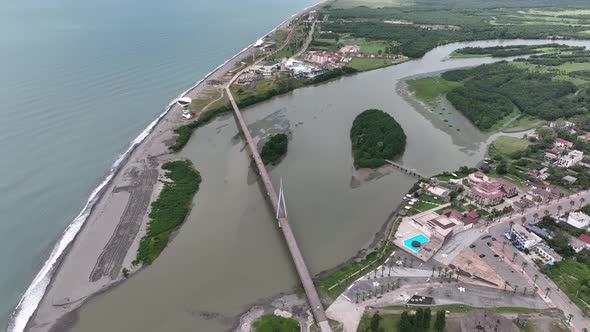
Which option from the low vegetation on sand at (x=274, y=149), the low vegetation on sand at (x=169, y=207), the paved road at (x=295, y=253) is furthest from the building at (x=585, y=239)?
the low vegetation on sand at (x=169, y=207)

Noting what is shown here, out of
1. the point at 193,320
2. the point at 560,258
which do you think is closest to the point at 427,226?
the point at 560,258

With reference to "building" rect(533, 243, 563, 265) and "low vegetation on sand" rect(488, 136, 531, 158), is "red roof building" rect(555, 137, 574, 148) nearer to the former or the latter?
"low vegetation on sand" rect(488, 136, 531, 158)

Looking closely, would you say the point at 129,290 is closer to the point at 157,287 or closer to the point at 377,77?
the point at 157,287

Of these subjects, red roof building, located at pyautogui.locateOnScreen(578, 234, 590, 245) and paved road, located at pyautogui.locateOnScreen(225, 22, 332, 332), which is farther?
red roof building, located at pyautogui.locateOnScreen(578, 234, 590, 245)

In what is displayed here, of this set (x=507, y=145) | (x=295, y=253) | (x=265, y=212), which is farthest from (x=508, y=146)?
(x=295, y=253)

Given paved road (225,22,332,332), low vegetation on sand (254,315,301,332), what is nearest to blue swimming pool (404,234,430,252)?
paved road (225,22,332,332)

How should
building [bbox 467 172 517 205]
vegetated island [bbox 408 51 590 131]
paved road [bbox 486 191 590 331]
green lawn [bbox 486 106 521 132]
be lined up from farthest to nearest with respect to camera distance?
vegetated island [bbox 408 51 590 131]
green lawn [bbox 486 106 521 132]
building [bbox 467 172 517 205]
paved road [bbox 486 191 590 331]

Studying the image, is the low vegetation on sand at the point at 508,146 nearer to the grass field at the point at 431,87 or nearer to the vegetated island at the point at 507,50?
the grass field at the point at 431,87
